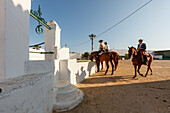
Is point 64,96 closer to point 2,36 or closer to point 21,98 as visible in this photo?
point 21,98

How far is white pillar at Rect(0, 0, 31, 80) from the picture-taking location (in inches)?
55.5

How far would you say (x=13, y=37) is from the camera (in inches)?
62.2

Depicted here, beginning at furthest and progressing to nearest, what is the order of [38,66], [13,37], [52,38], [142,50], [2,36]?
[142,50] < [52,38] < [38,66] < [13,37] < [2,36]

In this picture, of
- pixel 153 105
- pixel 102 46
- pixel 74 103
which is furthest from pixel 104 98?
pixel 102 46

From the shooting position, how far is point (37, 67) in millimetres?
2162

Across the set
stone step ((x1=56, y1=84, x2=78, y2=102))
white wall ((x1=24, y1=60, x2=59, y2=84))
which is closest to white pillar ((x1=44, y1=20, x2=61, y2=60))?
white wall ((x1=24, y1=60, x2=59, y2=84))

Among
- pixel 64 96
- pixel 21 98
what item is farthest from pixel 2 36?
pixel 64 96

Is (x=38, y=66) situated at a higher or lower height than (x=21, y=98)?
higher

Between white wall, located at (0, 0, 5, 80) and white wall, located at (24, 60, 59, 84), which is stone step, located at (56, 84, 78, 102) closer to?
white wall, located at (24, 60, 59, 84)

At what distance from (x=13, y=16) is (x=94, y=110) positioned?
11.0 ft

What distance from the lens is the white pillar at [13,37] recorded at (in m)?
1.41

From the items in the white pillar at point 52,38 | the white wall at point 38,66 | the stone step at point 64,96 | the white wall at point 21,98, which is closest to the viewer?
the white wall at point 21,98

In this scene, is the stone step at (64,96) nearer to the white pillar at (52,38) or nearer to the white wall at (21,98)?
the white wall at (21,98)

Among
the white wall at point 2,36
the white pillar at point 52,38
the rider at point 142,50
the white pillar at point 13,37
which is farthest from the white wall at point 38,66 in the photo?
the rider at point 142,50
